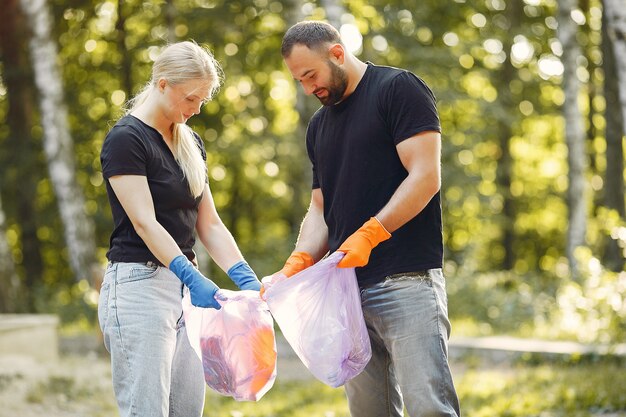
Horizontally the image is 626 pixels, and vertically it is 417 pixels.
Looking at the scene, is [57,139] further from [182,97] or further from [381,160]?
[381,160]

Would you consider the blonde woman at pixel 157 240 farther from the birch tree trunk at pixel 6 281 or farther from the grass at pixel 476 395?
the birch tree trunk at pixel 6 281

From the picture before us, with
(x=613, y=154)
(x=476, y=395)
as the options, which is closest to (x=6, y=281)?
(x=476, y=395)

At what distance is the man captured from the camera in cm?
354

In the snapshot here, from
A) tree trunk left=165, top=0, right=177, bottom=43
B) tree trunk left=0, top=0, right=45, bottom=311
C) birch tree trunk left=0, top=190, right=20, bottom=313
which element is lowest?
birch tree trunk left=0, top=190, right=20, bottom=313

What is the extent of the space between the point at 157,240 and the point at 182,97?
55cm

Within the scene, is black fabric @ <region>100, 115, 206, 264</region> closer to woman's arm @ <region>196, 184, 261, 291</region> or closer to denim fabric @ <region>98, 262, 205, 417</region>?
denim fabric @ <region>98, 262, 205, 417</region>

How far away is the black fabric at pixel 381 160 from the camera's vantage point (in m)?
3.56

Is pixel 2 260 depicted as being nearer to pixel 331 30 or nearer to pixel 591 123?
pixel 331 30

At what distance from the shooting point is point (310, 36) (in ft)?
11.9

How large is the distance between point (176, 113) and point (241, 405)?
4.70m

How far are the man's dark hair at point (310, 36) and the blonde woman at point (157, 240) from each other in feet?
1.04

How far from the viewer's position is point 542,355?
9.61 meters

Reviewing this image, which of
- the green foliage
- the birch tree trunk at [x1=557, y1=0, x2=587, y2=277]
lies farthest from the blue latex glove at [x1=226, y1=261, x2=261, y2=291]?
the birch tree trunk at [x1=557, y1=0, x2=587, y2=277]

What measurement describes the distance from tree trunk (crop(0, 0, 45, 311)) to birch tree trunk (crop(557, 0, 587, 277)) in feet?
33.1
